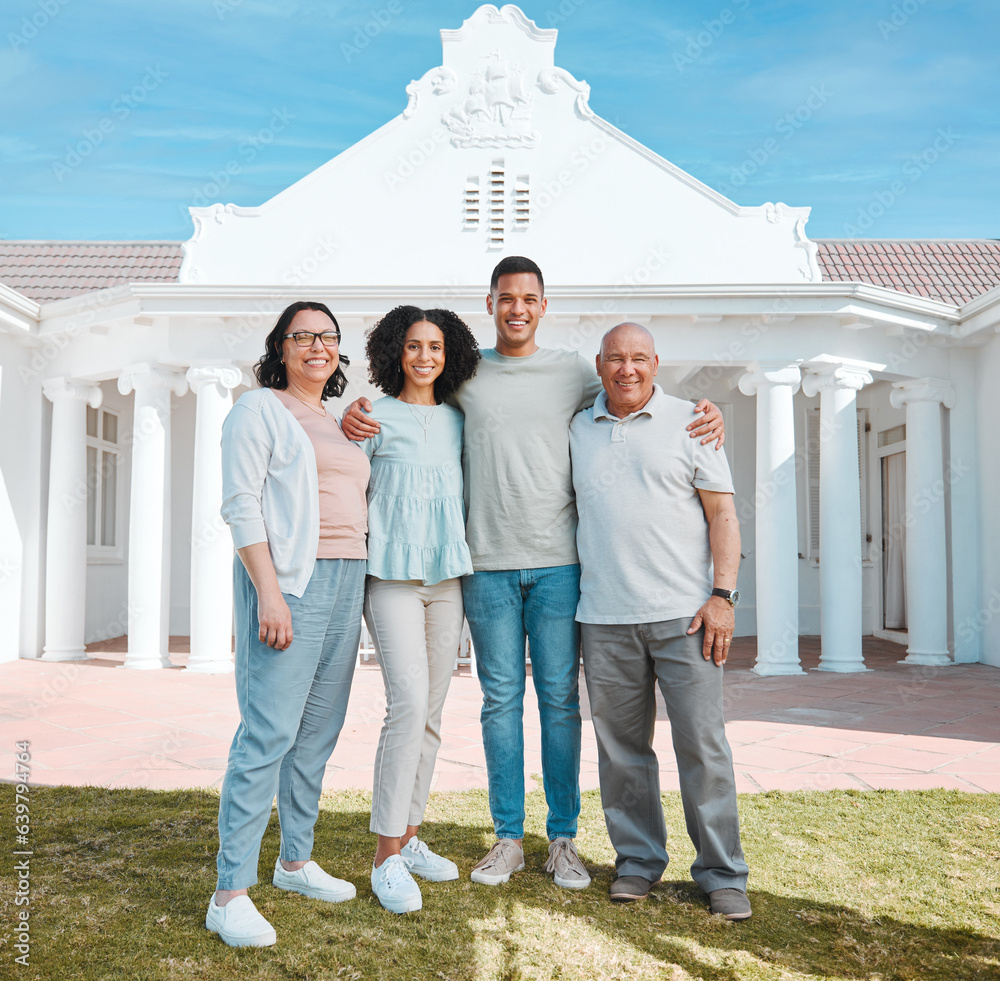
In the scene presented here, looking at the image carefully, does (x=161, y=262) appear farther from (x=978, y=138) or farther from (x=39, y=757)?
(x=978, y=138)

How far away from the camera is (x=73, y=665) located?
8.35m

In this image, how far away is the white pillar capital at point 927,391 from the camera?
8711 millimetres

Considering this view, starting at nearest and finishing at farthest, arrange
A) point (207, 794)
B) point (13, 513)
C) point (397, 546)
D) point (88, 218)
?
point (397, 546) → point (207, 794) → point (13, 513) → point (88, 218)

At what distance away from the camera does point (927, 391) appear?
8.70m

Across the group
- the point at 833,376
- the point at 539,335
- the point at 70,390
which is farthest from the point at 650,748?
the point at 70,390

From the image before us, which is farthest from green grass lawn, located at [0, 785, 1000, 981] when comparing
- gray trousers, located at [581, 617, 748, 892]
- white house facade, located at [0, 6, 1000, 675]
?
white house facade, located at [0, 6, 1000, 675]

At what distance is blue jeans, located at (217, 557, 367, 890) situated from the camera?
245 cm

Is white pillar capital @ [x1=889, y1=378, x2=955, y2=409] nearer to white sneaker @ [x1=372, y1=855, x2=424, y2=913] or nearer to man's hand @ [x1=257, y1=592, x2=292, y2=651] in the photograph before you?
white sneaker @ [x1=372, y1=855, x2=424, y2=913]

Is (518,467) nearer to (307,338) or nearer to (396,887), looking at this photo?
(307,338)

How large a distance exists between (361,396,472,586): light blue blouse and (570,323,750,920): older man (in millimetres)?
434

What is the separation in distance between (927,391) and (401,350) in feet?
24.5

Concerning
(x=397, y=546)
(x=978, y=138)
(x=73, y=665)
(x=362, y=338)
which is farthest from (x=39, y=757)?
(x=978, y=138)

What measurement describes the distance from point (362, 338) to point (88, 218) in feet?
18.1

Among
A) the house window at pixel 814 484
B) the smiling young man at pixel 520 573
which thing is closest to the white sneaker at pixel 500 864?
the smiling young man at pixel 520 573
